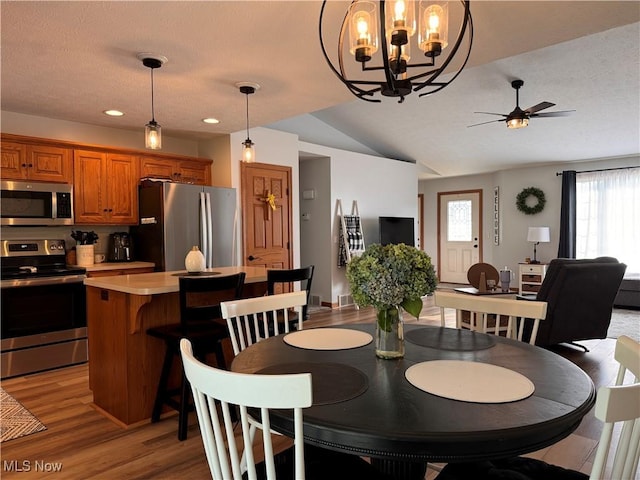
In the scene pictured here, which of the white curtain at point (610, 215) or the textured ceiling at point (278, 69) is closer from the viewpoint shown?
the textured ceiling at point (278, 69)

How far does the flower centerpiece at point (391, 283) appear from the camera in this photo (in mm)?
1377

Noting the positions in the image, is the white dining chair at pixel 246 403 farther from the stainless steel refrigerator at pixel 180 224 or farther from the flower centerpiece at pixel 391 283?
the stainless steel refrigerator at pixel 180 224

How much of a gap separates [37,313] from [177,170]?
2.10 metres

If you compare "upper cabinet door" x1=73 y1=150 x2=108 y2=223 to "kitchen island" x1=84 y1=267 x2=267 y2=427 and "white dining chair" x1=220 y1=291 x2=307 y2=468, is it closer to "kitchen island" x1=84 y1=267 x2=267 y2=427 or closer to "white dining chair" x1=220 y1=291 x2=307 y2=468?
"kitchen island" x1=84 y1=267 x2=267 y2=427

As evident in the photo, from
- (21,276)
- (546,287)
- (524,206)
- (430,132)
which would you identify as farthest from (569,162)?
(21,276)

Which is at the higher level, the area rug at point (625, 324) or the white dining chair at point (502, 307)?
the white dining chair at point (502, 307)

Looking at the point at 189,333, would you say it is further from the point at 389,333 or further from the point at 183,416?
the point at 389,333

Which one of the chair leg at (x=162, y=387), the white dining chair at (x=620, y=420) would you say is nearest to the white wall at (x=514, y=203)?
the chair leg at (x=162, y=387)

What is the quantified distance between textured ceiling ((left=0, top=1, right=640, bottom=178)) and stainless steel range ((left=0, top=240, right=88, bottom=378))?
147cm

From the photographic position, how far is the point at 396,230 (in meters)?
7.48

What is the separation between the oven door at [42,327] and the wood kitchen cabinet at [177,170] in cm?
147

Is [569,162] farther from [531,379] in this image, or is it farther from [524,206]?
[531,379]

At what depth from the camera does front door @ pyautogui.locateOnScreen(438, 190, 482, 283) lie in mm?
9125

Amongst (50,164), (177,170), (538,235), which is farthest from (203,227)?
(538,235)
